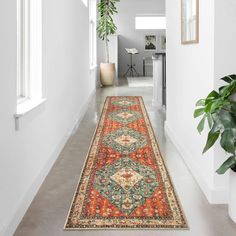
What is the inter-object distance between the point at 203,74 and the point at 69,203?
4.95 ft

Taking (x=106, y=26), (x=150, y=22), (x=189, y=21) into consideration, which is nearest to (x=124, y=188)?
(x=189, y=21)

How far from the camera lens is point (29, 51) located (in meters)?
3.44

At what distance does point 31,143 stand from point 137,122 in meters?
3.62

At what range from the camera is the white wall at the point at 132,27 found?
58.1ft

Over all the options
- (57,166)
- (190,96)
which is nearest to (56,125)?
(57,166)

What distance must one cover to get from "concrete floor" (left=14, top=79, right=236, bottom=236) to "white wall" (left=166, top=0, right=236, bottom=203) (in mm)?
117

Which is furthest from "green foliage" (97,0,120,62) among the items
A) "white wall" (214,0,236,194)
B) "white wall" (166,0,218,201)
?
"white wall" (214,0,236,194)

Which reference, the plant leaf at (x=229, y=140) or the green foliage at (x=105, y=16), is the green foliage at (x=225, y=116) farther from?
the green foliage at (x=105, y=16)

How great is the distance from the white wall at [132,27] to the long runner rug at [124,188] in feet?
41.9

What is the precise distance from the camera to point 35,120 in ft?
10.7

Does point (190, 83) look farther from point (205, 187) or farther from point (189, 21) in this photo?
point (205, 187)

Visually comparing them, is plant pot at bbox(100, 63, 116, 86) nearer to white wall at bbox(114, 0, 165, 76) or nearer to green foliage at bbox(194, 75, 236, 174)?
white wall at bbox(114, 0, 165, 76)

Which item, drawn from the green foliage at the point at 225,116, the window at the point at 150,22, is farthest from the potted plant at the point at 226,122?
the window at the point at 150,22

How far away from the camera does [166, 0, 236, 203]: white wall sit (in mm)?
2887
